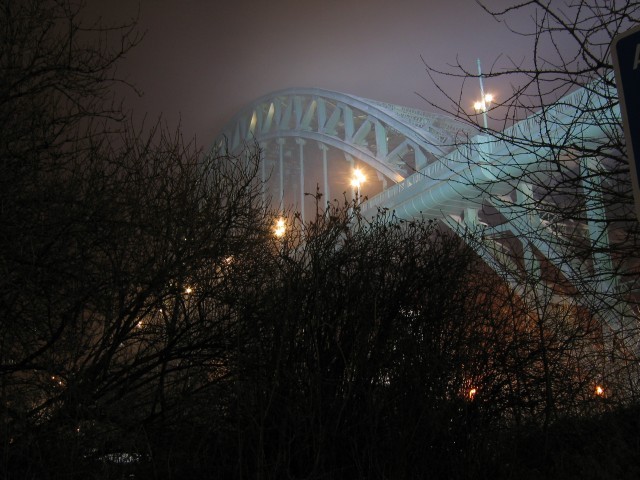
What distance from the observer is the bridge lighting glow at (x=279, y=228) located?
24.5ft

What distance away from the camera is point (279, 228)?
777 centimetres

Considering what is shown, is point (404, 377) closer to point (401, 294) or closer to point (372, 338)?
point (372, 338)

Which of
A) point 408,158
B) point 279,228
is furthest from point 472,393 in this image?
point 408,158

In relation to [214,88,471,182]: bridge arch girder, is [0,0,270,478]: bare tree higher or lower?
lower

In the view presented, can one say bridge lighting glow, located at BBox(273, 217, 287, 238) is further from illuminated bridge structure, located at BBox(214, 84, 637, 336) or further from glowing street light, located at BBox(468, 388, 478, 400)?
glowing street light, located at BBox(468, 388, 478, 400)

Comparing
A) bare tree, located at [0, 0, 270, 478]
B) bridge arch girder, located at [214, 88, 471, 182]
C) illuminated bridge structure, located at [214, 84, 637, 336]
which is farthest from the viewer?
bridge arch girder, located at [214, 88, 471, 182]

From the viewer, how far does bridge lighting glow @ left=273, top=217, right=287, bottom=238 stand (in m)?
7.47

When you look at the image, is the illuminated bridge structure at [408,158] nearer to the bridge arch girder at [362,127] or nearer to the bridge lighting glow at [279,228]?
the bridge arch girder at [362,127]

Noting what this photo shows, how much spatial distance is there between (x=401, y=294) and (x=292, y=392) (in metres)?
1.53

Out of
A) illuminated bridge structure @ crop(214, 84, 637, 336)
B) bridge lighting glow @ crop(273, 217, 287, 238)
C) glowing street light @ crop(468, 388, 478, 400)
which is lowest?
glowing street light @ crop(468, 388, 478, 400)

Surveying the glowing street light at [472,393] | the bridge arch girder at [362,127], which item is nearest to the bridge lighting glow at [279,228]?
the glowing street light at [472,393]

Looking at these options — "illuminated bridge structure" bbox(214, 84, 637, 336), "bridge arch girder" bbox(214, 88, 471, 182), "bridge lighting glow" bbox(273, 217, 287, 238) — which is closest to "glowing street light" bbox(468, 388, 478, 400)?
"illuminated bridge structure" bbox(214, 84, 637, 336)

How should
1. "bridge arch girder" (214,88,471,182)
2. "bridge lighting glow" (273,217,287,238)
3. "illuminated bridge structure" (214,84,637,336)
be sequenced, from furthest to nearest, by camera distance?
"bridge arch girder" (214,88,471,182)
"illuminated bridge structure" (214,84,637,336)
"bridge lighting glow" (273,217,287,238)

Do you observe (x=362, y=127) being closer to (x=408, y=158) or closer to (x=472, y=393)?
(x=408, y=158)
